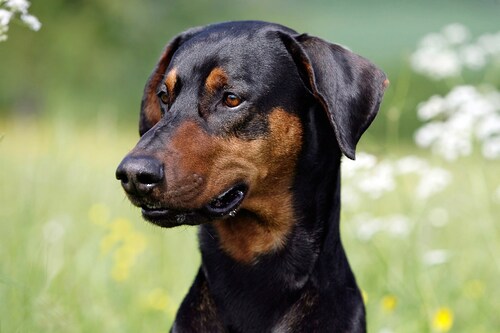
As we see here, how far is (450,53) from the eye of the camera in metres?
5.44

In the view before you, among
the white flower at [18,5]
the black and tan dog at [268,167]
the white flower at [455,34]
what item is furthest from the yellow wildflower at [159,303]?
the white flower at [455,34]

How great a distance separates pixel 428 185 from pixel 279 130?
6.30ft

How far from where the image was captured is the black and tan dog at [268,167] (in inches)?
126

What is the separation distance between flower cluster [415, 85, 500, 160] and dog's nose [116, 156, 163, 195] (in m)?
2.37

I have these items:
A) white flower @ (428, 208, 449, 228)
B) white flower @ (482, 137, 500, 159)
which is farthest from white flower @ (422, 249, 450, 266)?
white flower @ (428, 208, 449, 228)

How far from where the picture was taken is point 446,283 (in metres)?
5.30

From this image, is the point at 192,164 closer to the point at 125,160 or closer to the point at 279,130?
the point at 125,160

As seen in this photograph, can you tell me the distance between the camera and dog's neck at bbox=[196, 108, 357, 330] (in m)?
3.33

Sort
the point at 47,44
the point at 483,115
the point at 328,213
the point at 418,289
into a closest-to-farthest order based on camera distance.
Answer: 1. the point at 328,213
2. the point at 418,289
3. the point at 483,115
4. the point at 47,44

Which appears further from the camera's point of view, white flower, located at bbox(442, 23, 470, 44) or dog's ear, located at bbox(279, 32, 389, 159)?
white flower, located at bbox(442, 23, 470, 44)

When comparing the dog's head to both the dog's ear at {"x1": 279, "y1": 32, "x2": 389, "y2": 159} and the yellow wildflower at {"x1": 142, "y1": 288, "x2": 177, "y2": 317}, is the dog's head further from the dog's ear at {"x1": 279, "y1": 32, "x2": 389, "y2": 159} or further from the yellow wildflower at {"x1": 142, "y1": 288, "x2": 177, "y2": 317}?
the yellow wildflower at {"x1": 142, "y1": 288, "x2": 177, "y2": 317}

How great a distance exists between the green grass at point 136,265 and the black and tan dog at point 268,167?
733 millimetres

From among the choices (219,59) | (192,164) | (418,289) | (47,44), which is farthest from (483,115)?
(47,44)

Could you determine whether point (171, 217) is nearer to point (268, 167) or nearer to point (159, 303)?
point (268, 167)
